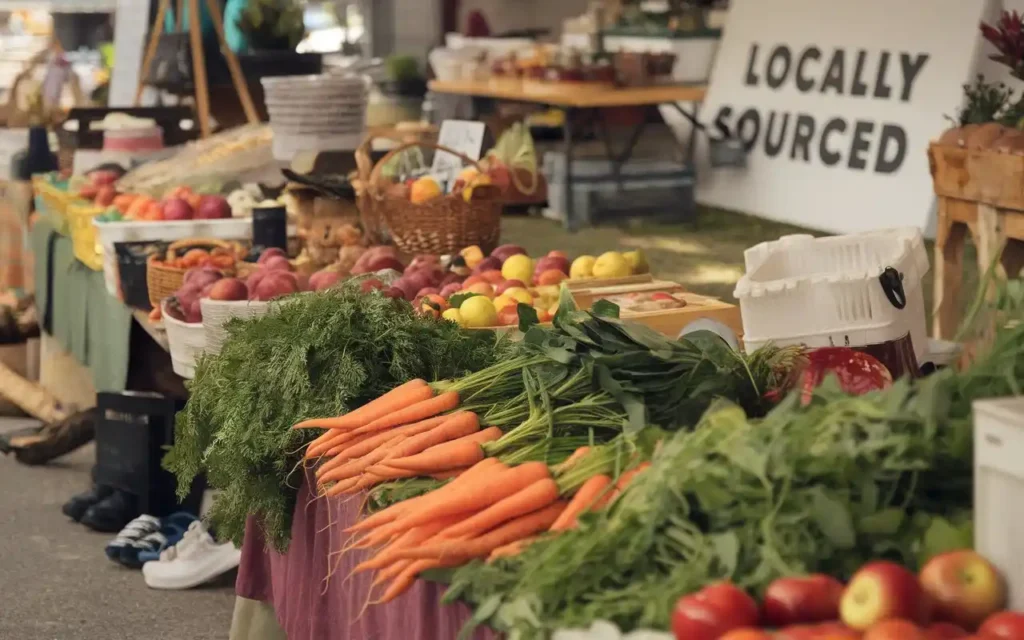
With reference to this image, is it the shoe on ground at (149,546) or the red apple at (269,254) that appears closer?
the red apple at (269,254)

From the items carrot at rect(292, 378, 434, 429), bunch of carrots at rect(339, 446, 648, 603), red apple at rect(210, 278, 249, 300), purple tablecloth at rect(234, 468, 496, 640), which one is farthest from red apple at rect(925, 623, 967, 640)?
red apple at rect(210, 278, 249, 300)

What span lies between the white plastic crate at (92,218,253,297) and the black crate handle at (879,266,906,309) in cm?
240

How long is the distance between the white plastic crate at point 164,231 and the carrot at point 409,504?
2.46m

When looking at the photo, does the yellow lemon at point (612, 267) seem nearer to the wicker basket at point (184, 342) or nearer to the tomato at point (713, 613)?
the wicker basket at point (184, 342)

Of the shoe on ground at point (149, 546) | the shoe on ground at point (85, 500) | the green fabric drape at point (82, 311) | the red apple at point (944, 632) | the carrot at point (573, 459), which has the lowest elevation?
the shoe on ground at point (85, 500)

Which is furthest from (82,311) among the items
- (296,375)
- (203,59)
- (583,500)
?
(583,500)

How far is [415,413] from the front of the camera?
7.06ft

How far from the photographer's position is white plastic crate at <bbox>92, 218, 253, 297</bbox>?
4.20 meters

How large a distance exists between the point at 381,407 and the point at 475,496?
1.34ft

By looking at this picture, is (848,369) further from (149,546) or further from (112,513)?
(112,513)

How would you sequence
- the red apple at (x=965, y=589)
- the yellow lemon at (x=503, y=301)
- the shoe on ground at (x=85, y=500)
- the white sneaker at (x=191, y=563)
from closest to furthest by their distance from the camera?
the red apple at (x=965, y=589) < the yellow lemon at (x=503, y=301) < the white sneaker at (x=191, y=563) < the shoe on ground at (x=85, y=500)

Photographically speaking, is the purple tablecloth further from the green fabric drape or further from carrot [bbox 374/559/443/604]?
the green fabric drape

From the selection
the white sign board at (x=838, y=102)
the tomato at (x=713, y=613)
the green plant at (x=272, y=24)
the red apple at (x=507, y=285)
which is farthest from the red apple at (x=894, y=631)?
the white sign board at (x=838, y=102)

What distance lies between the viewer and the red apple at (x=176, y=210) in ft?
14.3
